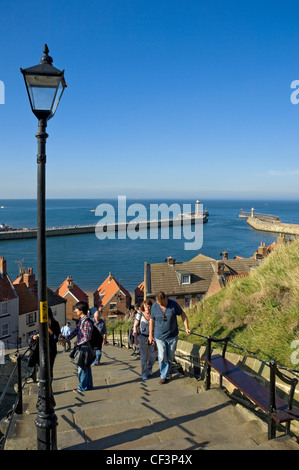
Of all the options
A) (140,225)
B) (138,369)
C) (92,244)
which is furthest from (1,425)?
(140,225)

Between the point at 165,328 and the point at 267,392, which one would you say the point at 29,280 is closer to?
the point at 165,328

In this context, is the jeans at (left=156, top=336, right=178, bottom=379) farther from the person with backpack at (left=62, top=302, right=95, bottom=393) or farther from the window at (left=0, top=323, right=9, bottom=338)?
the window at (left=0, top=323, right=9, bottom=338)

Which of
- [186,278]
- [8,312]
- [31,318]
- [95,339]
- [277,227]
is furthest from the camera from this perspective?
[277,227]

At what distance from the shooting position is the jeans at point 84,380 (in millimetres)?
6539

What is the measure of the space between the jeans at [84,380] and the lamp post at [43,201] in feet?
7.35

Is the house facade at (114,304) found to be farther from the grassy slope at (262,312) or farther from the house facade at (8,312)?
the grassy slope at (262,312)

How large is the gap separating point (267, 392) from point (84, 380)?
324 centimetres

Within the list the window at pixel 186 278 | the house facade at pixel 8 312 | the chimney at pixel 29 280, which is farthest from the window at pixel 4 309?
the window at pixel 186 278

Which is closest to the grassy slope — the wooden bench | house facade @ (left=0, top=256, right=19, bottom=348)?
the wooden bench

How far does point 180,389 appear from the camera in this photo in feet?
20.6

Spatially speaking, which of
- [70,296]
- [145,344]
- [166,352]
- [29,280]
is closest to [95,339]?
[145,344]

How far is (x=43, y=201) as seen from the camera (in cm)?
412

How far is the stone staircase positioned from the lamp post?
433 mm
